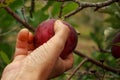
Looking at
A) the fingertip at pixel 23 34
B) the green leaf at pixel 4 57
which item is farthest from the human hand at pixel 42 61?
the green leaf at pixel 4 57

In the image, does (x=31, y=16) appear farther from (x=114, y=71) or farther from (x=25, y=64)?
(x=25, y=64)

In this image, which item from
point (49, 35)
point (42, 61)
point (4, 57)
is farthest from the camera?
point (4, 57)

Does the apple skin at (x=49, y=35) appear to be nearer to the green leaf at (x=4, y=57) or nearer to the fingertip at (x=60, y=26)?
the fingertip at (x=60, y=26)

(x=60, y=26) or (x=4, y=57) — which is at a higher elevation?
(x=60, y=26)

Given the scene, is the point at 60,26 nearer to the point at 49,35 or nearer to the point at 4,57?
the point at 49,35

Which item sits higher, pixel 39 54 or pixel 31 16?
pixel 39 54

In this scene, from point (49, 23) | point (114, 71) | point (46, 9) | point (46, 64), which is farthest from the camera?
point (46, 9)

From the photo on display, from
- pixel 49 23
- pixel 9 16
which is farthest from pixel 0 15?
pixel 49 23

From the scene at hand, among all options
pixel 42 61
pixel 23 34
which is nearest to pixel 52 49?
pixel 42 61

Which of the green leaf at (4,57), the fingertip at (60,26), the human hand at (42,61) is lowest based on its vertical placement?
the green leaf at (4,57)

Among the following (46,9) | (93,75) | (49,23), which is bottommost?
(93,75)

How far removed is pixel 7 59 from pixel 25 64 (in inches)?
19.4

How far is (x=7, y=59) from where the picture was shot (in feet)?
6.50

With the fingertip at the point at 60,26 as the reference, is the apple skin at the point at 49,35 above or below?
below
